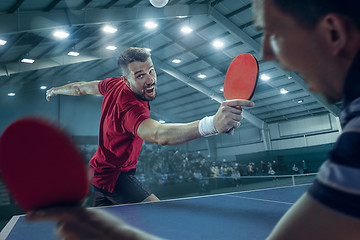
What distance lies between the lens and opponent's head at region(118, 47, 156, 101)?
3.25 meters

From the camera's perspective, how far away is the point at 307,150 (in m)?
18.3

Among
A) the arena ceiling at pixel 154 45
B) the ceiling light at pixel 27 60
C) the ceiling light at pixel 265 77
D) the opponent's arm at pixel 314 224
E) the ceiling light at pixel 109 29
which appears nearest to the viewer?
the opponent's arm at pixel 314 224

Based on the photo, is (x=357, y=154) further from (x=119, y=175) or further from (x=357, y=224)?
(x=119, y=175)

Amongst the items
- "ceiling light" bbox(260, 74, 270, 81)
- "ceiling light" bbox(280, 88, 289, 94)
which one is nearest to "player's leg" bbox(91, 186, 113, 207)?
"ceiling light" bbox(260, 74, 270, 81)

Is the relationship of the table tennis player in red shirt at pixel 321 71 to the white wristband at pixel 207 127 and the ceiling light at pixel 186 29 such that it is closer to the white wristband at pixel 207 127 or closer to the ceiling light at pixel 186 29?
the white wristband at pixel 207 127

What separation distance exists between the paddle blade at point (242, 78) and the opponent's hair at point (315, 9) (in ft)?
4.77

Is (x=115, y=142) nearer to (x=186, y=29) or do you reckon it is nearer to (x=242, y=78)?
(x=242, y=78)

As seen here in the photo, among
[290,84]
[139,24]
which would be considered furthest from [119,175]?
[290,84]

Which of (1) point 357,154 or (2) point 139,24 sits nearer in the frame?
(1) point 357,154

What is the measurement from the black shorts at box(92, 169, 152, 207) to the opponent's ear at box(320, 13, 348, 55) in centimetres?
274

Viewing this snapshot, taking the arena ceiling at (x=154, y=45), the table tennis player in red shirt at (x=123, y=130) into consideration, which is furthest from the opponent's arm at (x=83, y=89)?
the arena ceiling at (x=154, y=45)

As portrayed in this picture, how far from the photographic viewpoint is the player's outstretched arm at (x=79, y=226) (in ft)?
2.43

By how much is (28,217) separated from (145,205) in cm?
249

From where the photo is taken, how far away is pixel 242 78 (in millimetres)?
2271
